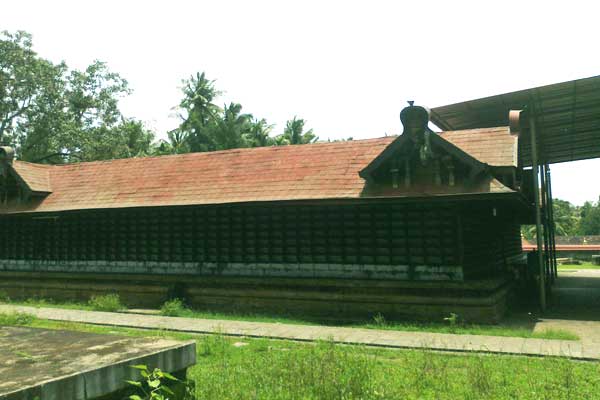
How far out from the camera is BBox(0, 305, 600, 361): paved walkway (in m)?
8.69

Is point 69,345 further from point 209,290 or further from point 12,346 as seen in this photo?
point 209,290

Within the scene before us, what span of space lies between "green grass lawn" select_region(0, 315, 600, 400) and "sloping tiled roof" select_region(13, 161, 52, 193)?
12.7 meters

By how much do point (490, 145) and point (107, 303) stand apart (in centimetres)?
1169

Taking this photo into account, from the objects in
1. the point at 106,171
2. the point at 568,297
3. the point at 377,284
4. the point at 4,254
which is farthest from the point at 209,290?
the point at 568,297

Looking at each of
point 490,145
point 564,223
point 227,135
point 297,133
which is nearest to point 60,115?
point 227,135

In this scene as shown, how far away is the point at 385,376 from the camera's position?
673 centimetres

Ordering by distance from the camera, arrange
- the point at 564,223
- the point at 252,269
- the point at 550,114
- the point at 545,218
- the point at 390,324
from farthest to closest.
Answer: the point at 564,223
the point at 545,218
the point at 550,114
the point at 252,269
the point at 390,324

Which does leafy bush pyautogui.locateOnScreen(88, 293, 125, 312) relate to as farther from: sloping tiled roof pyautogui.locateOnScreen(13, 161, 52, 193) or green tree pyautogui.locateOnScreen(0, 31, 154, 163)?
green tree pyautogui.locateOnScreen(0, 31, 154, 163)

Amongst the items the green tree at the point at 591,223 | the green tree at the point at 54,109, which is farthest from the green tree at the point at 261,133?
the green tree at the point at 591,223

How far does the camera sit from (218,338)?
9367mm

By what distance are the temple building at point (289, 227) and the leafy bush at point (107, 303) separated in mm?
881

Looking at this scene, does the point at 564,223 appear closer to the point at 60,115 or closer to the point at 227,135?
the point at 227,135

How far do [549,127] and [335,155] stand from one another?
7.70 m

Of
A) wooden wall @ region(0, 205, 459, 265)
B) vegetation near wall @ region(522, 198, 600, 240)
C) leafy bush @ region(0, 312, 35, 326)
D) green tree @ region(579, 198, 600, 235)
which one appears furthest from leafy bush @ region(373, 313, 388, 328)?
green tree @ region(579, 198, 600, 235)
